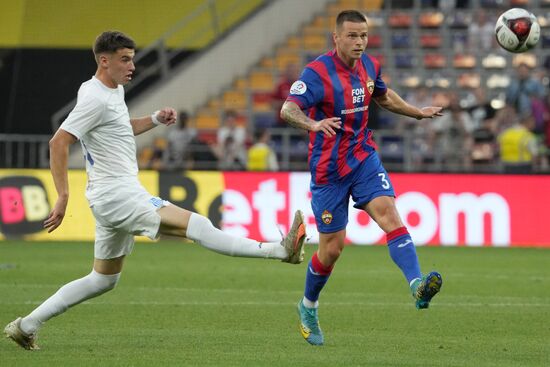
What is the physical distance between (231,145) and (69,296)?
14.4 m

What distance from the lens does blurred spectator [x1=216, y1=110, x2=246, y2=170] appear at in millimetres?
22484

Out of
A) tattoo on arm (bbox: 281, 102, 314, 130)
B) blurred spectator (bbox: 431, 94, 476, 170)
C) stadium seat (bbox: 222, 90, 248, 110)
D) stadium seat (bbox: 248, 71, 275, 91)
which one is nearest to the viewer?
tattoo on arm (bbox: 281, 102, 314, 130)

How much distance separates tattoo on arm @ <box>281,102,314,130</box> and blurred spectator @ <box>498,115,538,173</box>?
41.0 feet

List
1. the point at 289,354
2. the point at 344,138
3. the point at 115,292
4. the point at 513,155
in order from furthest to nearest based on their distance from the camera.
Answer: the point at 513,155, the point at 115,292, the point at 344,138, the point at 289,354

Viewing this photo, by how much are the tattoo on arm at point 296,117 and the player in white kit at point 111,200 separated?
91 centimetres

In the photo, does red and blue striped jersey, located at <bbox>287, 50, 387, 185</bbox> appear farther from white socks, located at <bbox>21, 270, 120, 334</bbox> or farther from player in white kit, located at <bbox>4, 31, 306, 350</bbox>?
white socks, located at <bbox>21, 270, 120, 334</bbox>

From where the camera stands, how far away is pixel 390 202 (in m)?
8.62

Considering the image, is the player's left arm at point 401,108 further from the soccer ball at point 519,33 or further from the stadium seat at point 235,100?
the stadium seat at point 235,100

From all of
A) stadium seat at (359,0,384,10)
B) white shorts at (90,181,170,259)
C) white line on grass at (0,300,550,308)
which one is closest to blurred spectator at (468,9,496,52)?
stadium seat at (359,0,384,10)

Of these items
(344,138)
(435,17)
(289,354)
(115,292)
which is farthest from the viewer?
(435,17)

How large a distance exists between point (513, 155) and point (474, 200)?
1936mm

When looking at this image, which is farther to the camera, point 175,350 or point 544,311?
point 544,311

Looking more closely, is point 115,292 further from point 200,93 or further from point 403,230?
point 200,93

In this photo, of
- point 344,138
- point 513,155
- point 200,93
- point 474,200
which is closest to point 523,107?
point 513,155
